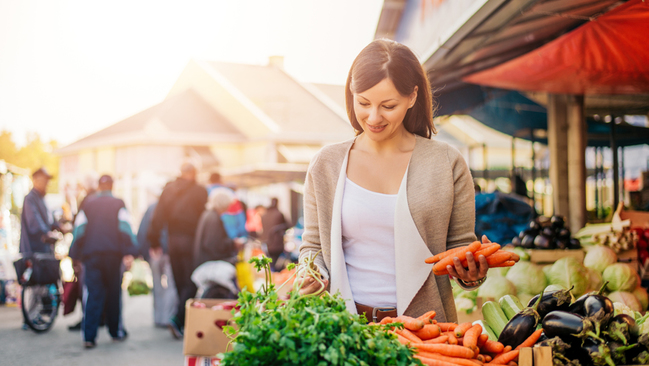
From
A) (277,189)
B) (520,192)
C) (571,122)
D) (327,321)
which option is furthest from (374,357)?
(277,189)

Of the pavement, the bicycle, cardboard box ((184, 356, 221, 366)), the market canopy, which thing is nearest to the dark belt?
cardboard box ((184, 356, 221, 366))

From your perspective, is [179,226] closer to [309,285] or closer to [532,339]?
[309,285]

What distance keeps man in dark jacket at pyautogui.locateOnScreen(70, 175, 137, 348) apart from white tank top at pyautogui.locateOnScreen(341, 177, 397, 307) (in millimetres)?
5385

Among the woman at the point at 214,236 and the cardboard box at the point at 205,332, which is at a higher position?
the woman at the point at 214,236

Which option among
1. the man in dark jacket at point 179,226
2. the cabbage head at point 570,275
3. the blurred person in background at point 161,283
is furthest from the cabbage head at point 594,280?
the blurred person in background at point 161,283

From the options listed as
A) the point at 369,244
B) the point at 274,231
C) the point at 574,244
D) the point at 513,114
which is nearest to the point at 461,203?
the point at 369,244

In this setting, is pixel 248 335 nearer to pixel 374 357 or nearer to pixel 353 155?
pixel 374 357

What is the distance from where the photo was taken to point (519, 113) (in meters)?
9.77

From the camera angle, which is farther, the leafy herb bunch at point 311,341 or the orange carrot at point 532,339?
the orange carrot at point 532,339

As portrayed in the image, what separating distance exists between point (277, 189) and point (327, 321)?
75.7ft

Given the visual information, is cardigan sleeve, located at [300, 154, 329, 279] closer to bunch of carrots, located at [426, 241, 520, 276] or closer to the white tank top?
the white tank top

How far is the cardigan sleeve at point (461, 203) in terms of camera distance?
2.11 m

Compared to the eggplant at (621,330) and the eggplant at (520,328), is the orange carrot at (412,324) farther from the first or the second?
the eggplant at (621,330)

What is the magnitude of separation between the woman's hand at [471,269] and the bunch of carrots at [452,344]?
0.17 meters
